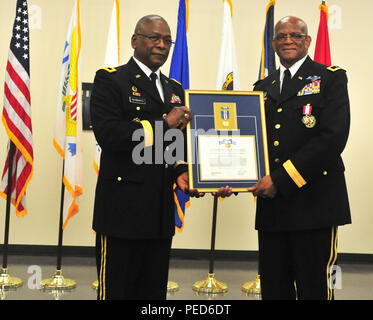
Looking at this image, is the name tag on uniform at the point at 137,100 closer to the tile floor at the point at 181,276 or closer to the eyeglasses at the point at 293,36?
the eyeglasses at the point at 293,36

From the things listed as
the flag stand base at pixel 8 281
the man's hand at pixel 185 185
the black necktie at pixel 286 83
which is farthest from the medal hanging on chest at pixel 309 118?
the flag stand base at pixel 8 281

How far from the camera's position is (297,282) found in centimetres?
205

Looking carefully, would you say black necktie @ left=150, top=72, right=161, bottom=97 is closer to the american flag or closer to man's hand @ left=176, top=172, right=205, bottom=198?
man's hand @ left=176, top=172, right=205, bottom=198

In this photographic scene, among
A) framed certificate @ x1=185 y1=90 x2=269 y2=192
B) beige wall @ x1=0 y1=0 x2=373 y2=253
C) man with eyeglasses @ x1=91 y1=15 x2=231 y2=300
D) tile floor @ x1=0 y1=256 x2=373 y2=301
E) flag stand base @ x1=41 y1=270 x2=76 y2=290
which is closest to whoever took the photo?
man with eyeglasses @ x1=91 y1=15 x2=231 y2=300

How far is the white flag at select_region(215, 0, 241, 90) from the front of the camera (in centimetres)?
405

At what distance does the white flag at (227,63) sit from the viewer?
160 inches

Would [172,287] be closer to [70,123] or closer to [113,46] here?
[70,123]

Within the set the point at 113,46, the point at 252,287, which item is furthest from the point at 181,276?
the point at 113,46

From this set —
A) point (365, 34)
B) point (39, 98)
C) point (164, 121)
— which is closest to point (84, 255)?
point (39, 98)

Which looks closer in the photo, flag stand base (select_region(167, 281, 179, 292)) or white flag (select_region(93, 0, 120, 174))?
flag stand base (select_region(167, 281, 179, 292))

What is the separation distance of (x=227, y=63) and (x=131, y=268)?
8.58ft

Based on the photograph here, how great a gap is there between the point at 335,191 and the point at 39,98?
12.1 ft

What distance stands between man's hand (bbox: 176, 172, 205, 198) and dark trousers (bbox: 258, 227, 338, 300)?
1.30 feet

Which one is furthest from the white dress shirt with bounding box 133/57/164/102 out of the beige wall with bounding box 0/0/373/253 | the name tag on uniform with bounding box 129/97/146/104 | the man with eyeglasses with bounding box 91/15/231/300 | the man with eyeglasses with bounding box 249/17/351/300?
the beige wall with bounding box 0/0/373/253
